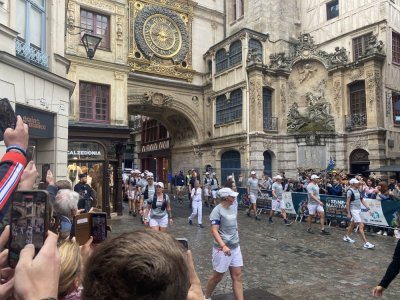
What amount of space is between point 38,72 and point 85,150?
28.1 feet

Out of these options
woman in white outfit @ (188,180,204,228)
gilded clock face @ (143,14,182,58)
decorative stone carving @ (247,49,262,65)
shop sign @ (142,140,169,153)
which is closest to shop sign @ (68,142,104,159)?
woman in white outfit @ (188,180,204,228)

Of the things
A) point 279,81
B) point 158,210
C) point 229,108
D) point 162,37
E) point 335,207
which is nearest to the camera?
point 158,210

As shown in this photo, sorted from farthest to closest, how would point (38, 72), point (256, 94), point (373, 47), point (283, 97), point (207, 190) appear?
1. point (283, 97)
2. point (256, 94)
3. point (207, 190)
4. point (373, 47)
5. point (38, 72)

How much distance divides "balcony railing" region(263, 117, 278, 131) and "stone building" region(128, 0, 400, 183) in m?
0.08

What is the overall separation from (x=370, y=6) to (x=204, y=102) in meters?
13.0

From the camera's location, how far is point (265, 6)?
2609 centimetres

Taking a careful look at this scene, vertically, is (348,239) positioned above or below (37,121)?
below

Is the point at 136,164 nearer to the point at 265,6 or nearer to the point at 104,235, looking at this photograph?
the point at 265,6

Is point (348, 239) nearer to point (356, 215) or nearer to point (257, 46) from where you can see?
point (356, 215)

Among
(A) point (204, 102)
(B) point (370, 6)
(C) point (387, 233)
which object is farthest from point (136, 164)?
(C) point (387, 233)

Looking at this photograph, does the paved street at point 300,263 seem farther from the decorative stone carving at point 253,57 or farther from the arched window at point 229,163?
the decorative stone carving at point 253,57

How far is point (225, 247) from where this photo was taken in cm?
539

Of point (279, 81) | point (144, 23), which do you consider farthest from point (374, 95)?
point (144, 23)

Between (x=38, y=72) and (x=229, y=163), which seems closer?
(x=38, y=72)
